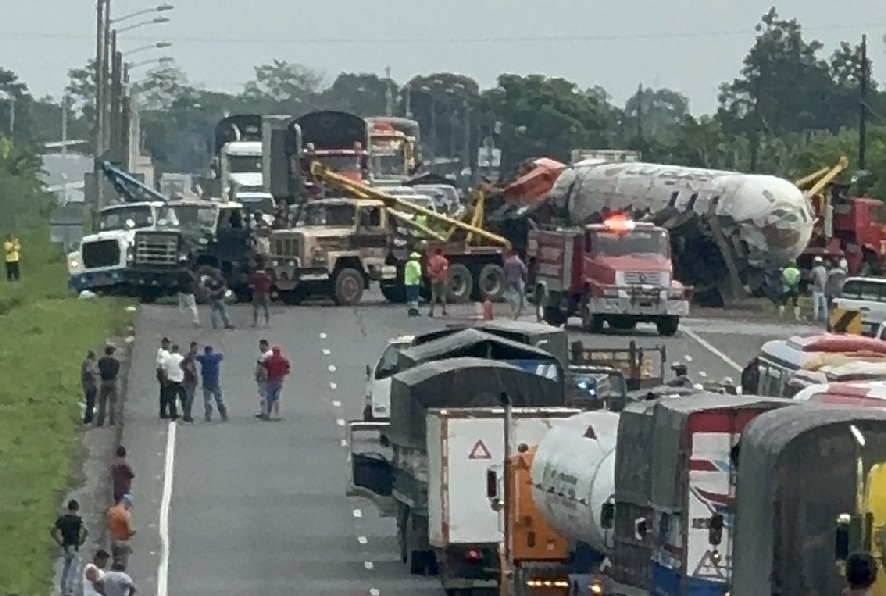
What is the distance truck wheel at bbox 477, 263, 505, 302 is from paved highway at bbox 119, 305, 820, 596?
4.08 meters

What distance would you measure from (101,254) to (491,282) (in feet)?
28.4

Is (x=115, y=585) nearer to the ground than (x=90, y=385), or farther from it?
nearer to the ground

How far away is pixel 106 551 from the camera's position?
3009cm

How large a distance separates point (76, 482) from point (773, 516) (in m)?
19.8

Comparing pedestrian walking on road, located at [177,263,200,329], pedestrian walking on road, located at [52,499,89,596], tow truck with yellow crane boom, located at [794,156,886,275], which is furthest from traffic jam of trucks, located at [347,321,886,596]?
tow truck with yellow crane boom, located at [794,156,886,275]

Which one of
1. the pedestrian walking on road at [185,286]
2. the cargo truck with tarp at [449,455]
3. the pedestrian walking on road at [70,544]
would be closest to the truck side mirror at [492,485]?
the cargo truck with tarp at [449,455]

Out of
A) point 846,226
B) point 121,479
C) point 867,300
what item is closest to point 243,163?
point 846,226

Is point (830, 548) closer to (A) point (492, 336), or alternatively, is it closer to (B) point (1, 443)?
(A) point (492, 336)

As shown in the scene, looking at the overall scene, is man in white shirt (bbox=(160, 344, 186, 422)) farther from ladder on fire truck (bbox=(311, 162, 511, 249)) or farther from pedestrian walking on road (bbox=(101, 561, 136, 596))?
ladder on fire truck (bbox=(311, 162, 511, 249))

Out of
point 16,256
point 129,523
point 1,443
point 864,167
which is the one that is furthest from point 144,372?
point 864,167

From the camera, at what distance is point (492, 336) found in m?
33.4

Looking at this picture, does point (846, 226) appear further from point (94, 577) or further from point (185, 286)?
point (94, 577)

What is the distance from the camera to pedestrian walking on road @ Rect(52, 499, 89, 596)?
28688 mm

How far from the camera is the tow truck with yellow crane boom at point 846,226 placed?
67438mm
